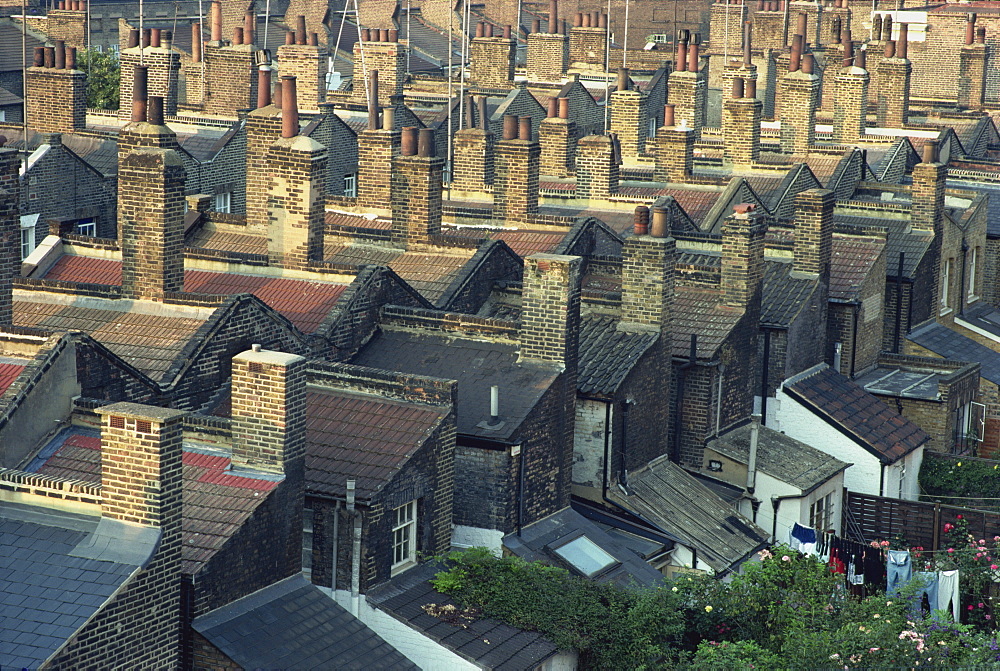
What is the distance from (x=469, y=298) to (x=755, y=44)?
52070 mm

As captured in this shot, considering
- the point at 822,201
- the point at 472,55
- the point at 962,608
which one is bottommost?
the point at 962,608

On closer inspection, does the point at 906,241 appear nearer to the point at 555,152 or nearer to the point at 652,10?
the point at 555,152

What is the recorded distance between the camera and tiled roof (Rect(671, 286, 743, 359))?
33.5 meters

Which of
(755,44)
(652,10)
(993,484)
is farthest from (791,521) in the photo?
(652,10)

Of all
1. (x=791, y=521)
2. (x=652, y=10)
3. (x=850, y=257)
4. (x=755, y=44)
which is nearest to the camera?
(x=791, y=521)

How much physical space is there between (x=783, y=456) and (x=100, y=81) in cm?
3978

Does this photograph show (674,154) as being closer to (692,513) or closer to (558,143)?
(558,143)

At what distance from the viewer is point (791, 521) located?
33.2 metres

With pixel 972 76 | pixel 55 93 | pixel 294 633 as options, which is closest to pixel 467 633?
pixel 294 633

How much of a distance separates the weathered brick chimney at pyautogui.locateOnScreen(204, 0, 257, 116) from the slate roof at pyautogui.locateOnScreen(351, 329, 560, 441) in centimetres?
2451

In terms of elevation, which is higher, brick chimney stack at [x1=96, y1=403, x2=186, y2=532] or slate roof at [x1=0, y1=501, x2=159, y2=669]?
brick chimney stack at [x1=96, y1=403, x2=186, y2=532]

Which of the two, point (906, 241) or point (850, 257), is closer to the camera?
point (850, 257)

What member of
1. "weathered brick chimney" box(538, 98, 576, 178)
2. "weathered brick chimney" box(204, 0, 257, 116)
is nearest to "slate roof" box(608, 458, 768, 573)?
"weathered brick chimney" box(538, 98, 576, 178)

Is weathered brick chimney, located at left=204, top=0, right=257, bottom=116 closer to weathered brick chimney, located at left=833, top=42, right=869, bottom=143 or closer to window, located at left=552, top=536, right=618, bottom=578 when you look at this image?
weathered brick chimney, located at left=833, top=42, right=869, bottom=143
